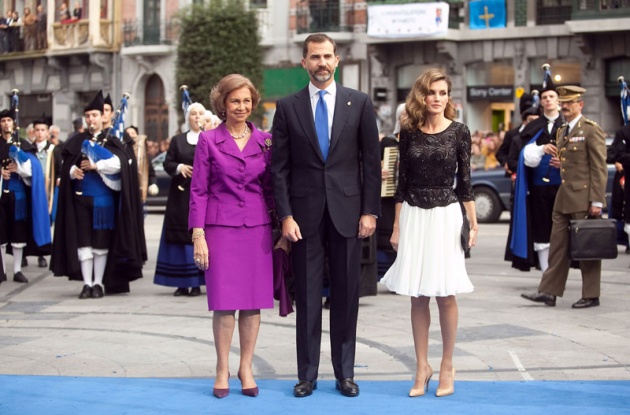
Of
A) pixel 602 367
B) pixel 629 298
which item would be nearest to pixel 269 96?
pixel 629 298

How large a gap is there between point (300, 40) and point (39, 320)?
96.9 feet

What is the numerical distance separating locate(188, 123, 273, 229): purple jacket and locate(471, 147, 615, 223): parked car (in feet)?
56.5

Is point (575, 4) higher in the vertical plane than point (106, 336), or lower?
higher

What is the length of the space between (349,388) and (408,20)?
2975cm

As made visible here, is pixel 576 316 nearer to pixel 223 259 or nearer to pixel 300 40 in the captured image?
pixel 223 259

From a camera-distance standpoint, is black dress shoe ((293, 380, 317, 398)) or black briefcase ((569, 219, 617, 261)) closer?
black dress shoe ((293, 380, 317, 398))

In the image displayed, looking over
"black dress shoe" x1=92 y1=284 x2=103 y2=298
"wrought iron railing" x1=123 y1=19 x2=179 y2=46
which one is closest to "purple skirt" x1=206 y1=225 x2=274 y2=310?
"black dress shoe" x1=92 y1=284 x2=103 y2=298

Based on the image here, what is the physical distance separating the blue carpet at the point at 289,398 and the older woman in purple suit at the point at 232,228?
0.28 m

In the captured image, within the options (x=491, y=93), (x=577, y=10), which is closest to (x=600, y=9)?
(x=577, y=10)

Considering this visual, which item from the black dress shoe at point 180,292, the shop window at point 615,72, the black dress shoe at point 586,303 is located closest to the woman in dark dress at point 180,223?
the black dress shoe at point 180,292

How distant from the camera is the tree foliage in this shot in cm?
3966

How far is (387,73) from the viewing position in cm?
3850

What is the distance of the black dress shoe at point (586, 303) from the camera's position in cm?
1173

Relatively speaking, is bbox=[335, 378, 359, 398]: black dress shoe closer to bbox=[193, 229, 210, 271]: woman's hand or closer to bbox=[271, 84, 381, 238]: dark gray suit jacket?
bbox=[271, 84, 381, 238]: dark gray suit jacket
